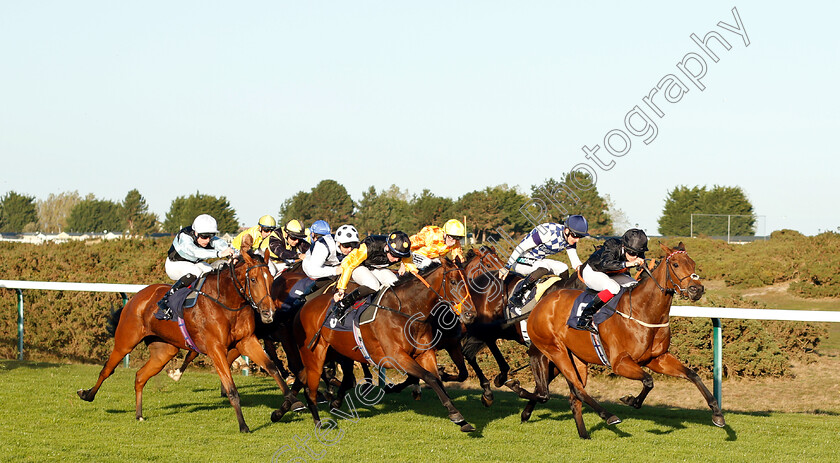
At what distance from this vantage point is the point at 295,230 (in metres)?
8.74

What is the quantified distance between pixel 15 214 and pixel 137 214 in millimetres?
15842

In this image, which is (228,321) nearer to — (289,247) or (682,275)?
(289,247)

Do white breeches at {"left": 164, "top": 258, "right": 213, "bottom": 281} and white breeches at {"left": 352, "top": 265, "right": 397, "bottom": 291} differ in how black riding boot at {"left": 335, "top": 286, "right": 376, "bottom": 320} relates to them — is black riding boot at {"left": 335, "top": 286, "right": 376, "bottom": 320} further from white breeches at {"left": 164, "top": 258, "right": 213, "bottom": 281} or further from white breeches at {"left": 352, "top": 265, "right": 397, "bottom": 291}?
white breeches at {"left": 164, "top": 258, "right": 213, "bottom": 281}

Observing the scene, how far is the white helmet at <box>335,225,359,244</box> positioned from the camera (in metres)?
6.88

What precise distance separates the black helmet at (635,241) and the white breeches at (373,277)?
1907 mm

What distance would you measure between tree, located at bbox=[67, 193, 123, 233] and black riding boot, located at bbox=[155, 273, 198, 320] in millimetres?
60523

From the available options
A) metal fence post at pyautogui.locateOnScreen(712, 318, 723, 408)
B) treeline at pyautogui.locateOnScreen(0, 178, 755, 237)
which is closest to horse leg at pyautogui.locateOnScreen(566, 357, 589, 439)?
metal fence post at pyautogui.locateOnScreen(712, 318, 723, 408)

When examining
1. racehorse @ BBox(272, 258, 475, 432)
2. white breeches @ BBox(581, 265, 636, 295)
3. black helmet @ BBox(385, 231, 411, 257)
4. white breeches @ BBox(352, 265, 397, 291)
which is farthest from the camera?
white breeches @ BBox(352, 265, 397, 291)

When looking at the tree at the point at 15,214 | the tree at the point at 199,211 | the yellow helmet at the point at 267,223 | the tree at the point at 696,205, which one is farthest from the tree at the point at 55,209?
the yellow helmet at the point at 267,223

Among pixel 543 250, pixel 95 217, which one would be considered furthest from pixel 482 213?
pixel 95 217

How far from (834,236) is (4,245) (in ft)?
63.9

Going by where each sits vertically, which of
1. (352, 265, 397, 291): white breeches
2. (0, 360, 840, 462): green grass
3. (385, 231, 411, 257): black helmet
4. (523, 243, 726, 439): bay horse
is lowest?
(0, 360, 840, 462): green grass

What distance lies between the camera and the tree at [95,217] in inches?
2549

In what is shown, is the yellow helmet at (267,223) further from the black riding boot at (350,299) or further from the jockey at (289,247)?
the black riding boot at (350,299)
